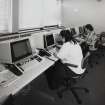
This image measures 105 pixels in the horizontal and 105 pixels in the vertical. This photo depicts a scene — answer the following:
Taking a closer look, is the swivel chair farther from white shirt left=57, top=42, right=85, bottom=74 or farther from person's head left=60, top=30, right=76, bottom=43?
person's head left=60, top=30, right=76, bottom=43

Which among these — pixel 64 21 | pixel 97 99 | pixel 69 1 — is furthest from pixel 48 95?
pixel 69 1

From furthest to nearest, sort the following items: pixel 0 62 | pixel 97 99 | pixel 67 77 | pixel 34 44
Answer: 1. pixel 34 44
2. pixel 97 99
3. pixel 67 77
4. pixel 0 62

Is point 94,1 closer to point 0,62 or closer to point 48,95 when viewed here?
point 48,95

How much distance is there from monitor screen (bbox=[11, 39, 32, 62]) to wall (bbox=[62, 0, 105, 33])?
16.5 ft

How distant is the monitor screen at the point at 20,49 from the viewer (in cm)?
210

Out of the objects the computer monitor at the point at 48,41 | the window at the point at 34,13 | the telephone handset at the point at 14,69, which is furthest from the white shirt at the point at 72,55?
the window at the point at 34,13

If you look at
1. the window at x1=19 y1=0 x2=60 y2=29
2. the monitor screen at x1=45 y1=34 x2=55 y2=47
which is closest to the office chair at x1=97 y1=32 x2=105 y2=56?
the window at x1=19 y1=0 x2=60 y2=29

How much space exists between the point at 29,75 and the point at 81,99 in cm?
132

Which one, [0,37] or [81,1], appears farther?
[81,1]

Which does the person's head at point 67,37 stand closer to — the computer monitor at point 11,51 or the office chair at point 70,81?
the office chair at point 70,81

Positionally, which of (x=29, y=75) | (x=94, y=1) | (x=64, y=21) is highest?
(x=94, y=1)

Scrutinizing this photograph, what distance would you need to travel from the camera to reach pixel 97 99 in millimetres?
2855

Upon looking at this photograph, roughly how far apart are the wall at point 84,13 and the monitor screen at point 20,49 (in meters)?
5.04

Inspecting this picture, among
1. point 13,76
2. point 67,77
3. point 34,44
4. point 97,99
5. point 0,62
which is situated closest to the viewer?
point 13,76
